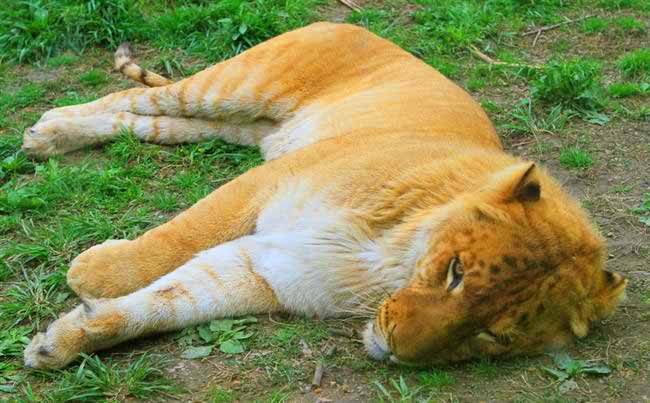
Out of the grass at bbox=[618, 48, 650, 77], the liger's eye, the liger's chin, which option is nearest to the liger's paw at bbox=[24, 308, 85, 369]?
the liger's chin

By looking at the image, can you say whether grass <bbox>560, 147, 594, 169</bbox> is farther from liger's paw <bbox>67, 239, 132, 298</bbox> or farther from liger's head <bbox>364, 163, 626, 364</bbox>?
liger's paw <bbox>67, 239, 132, 298</bbox>

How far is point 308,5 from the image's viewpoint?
25.1ft

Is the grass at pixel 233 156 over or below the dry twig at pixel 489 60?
over

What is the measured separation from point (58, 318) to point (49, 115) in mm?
2091

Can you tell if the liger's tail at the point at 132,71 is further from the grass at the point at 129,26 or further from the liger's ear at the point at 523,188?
the liger's ear at the point at 523,188

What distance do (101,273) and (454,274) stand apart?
1.58 meters

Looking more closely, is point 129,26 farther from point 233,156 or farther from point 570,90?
point 570,90

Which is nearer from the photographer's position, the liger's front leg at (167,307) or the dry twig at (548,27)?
the liger's front leg at (167,307)

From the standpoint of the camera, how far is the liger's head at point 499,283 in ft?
10.3

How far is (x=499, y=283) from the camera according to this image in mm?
3135

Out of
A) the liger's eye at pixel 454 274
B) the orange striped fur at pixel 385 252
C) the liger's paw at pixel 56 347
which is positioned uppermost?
the liger's eye at pixel 454 274

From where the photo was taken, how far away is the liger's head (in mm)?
3137

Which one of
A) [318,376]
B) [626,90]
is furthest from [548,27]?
[318,376]

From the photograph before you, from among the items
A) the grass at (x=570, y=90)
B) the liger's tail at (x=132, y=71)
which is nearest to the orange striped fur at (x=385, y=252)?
the grass at (x=570, y=90)
